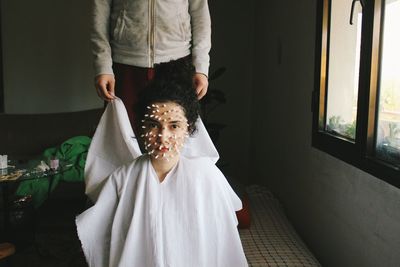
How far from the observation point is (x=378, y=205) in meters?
1.23

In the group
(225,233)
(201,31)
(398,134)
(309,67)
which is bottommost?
(225,233)

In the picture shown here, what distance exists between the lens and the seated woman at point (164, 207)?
95cm

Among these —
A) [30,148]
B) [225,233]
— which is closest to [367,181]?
[225,233]

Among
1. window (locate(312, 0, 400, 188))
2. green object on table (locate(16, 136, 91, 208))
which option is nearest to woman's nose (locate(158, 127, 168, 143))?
window (locate(312, 0, 400, 188))

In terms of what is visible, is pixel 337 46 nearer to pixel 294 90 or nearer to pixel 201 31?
pixel 294 90

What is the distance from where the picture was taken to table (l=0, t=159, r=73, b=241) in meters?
1.97

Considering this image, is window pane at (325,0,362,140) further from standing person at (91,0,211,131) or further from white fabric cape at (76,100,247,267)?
white fabric cape at (76,100,247,267)

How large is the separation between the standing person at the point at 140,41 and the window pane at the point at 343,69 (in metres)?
0.64

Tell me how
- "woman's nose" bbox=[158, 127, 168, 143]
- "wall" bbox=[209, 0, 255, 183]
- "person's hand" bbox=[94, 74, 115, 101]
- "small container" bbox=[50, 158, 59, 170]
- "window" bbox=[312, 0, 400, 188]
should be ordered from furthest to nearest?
"wall" bbox=[209, 0, 255, 183] → "small container" bbox=[50, 158, 59, 170] → "window" bbox=[312, 0, 400, 188] → "person's hand" bbox=[94, 74, 115, 101] → "woman's nose" bbox=[158, 127, 168, 143]

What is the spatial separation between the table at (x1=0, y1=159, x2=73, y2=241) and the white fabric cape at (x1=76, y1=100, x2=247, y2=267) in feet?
3.78

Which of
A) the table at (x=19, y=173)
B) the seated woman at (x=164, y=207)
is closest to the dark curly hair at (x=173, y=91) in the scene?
the seated woman at (x=164, y=207)

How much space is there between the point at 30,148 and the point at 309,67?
6.99ft

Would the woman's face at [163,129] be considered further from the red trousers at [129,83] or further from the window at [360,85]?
the window at [360,85]

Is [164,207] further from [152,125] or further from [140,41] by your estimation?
[140,41]
